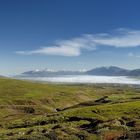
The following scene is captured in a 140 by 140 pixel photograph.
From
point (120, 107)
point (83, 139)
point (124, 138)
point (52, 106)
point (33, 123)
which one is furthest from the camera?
point (52, 106)

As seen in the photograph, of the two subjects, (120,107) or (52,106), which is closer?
(120,107)

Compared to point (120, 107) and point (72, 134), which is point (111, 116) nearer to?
point (120, 107)

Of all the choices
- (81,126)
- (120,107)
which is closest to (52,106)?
(120,107)

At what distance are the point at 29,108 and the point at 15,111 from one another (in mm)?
6786

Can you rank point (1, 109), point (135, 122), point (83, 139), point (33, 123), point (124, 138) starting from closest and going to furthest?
1. point (124, 138)
2. point (83, 139)
3. point (135, 122)
4. point (33, 123)
5. point (1, 109)

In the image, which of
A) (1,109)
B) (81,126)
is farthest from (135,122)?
(1,109)

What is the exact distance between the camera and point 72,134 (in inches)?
2383

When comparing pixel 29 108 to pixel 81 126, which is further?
pixel 29 108

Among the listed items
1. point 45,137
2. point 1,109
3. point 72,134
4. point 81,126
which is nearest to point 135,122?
point 81,126

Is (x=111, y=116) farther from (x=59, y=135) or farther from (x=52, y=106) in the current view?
(x=52, y=106)

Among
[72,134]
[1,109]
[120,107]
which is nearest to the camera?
[72,134]

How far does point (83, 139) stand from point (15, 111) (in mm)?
113147

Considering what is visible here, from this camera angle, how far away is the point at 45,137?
55969 millimetres

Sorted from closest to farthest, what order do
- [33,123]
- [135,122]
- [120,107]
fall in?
[135,122]
[33,123]
[120,107]
